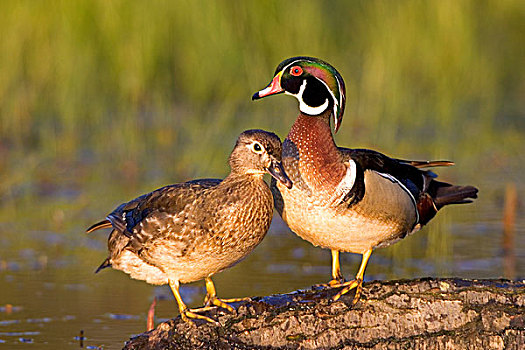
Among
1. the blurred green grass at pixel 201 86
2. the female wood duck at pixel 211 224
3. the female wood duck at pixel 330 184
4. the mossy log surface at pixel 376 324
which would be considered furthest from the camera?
the blurred green grass at pixel 201 86

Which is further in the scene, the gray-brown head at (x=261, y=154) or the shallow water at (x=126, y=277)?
the shallow water at (x=126, y=277)

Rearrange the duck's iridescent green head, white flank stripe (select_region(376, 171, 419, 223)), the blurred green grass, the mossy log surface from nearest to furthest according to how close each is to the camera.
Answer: the mossy log surface < the duck's iridescent green head < white flank stripe (select_region(376, 171, 419, 223)) < the blurred green grass

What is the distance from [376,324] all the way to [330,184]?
0.72 metres

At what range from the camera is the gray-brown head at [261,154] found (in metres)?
4.39

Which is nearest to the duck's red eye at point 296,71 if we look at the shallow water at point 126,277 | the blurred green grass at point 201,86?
the shallow water at point 126,277

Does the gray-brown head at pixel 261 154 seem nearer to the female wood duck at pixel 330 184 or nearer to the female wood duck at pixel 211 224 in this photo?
the female wood duck at pixel 211 224

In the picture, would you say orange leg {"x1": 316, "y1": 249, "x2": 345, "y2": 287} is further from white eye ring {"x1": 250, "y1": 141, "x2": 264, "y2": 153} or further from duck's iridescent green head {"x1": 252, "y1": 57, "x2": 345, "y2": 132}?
white eye ring {"x1": 250, "y1": 141, "x2": 264, "y2": 153}

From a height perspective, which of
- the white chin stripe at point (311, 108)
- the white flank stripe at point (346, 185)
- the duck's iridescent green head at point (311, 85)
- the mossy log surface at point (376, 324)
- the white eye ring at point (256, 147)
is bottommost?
the mossy log surface at point (376, 324)

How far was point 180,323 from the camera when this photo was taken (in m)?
4.38

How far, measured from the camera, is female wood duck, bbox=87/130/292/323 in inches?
173

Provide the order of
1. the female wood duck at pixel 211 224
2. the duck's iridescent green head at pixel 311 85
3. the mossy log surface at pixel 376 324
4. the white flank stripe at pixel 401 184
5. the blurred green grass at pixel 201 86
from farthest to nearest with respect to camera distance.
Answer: the blurred green grass at pixel 201 86 < the white flank stripe at pixel 401 184 < the duck's iridescent green head at pixel 311 85 < the female wood duck at pixel 211 224 < the mossy log surface at pixel 376 324

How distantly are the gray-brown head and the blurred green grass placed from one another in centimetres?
392

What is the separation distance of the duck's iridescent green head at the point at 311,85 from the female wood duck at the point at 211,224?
0.52m

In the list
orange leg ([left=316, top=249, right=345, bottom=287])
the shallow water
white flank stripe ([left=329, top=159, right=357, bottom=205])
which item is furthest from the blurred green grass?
white flank stripe ([left=329, top=159, right=357, bottom=205])
